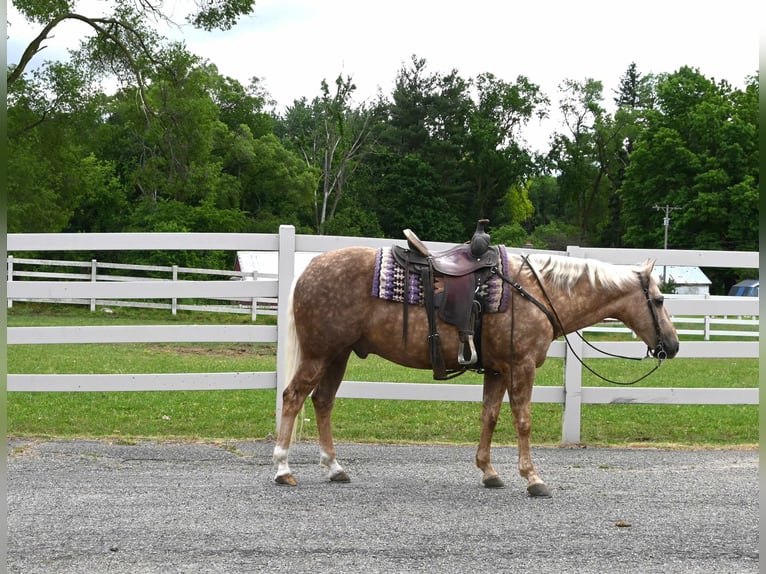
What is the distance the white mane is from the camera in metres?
5.93

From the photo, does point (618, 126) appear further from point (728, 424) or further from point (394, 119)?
point (728, 424)

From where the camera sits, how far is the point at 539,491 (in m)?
5.38

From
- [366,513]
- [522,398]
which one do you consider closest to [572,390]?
[522,398]

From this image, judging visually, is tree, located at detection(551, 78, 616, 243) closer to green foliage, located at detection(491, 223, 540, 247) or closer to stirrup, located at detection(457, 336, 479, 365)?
green foliage, located at detection(491, 223, 540, 247)

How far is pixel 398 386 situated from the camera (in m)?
7.23

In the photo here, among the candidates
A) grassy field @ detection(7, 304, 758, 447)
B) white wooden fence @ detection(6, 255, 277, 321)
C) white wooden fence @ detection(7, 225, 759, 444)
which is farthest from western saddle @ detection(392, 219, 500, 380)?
white wooden fence @ detection(6, 255, 277, 321)

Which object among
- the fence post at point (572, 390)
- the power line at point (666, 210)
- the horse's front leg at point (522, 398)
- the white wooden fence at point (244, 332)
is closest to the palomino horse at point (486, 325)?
the horse's front leg at point (522, 398)

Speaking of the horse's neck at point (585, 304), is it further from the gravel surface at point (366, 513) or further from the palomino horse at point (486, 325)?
the gravel surface at point (366, 513)

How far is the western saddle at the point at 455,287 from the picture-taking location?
5.59 m

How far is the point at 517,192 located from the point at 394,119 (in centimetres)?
1170

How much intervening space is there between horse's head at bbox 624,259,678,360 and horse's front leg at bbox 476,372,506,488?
102 centimetres

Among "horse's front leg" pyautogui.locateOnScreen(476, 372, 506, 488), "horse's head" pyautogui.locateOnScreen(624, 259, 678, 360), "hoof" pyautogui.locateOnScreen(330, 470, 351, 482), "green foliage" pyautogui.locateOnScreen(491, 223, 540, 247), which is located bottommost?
"hoof" pyautogui.locateOnScreen(330, 470, 351, 482)

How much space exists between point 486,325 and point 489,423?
0.69 meters

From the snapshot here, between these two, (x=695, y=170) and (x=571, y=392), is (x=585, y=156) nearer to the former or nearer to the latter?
(x=695, y=170)
